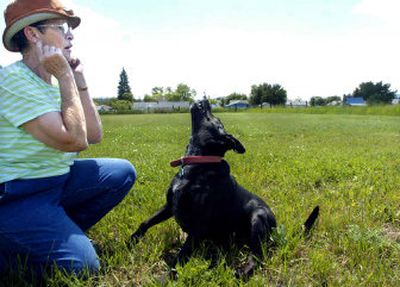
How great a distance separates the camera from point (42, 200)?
8.84ft

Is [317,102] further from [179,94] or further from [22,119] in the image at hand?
[22,119]

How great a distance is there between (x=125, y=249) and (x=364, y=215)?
2.41 metres

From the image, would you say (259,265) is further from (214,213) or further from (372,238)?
(372,238)

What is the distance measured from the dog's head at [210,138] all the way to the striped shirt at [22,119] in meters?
1.14

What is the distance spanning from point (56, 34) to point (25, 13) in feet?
0.77

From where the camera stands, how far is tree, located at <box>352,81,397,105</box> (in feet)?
271

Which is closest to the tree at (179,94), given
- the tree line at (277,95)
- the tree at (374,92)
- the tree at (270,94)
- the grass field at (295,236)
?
the tree line at (277,95)

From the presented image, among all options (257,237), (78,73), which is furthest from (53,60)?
(257,237)

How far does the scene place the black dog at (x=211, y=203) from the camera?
2951 mm

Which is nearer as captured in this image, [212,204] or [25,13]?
[25,13]

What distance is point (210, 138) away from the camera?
10.5 ft

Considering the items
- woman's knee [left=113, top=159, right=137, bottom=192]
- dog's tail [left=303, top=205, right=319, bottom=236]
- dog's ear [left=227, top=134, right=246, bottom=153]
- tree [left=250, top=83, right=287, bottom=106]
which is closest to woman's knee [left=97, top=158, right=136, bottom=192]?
woman's knee [left=113, top=159, right=137, bottom=192]

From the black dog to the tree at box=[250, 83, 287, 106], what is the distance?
285 ft

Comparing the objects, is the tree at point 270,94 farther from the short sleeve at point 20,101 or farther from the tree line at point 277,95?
the short sleeve at point 20,101
